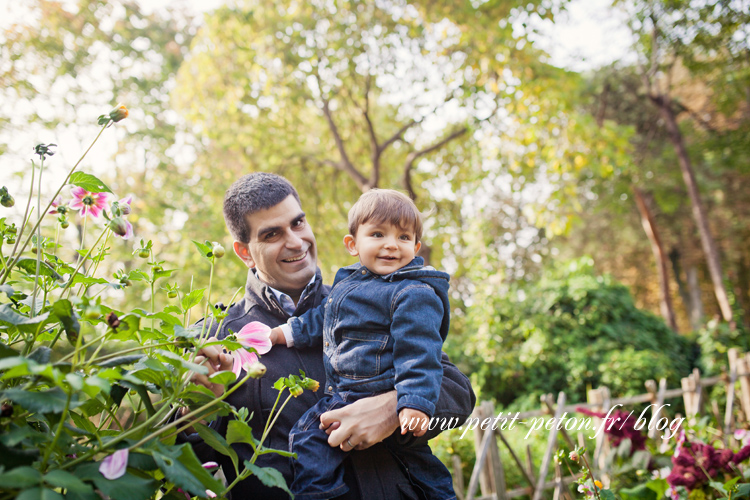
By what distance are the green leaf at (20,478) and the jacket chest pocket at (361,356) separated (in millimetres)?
960

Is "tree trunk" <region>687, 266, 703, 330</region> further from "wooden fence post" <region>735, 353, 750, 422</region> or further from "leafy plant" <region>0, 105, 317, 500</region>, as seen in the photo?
"leafy plant" <region>0, 105, 317, 500</region>

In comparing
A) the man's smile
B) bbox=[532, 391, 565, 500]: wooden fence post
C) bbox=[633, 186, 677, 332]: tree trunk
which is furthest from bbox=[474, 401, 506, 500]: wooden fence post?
bbox=[633, 186, 677, 332]: tree trunk

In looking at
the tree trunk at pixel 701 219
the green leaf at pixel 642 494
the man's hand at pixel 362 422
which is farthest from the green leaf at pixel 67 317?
the tree trunk at pixel 701 219

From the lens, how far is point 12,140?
10258mm

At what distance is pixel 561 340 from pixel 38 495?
31.4 feet

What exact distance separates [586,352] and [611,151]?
13.7ft

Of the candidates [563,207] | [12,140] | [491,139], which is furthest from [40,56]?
[563,207]

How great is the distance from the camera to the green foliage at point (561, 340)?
343 inches

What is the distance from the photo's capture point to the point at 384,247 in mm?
1631

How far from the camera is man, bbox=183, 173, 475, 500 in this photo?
4.46ft

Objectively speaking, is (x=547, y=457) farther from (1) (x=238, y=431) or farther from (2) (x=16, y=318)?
(2) (x=16, y=318)

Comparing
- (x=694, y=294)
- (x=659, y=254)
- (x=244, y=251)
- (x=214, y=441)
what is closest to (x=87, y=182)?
(x=214, y=441)

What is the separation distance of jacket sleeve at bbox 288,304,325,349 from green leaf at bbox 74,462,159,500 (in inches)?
38.6

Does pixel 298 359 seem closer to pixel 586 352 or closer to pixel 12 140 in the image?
pixel 586 352
